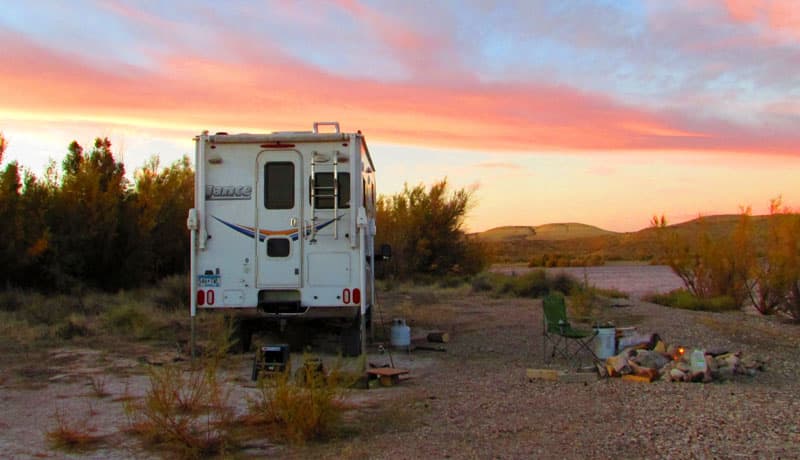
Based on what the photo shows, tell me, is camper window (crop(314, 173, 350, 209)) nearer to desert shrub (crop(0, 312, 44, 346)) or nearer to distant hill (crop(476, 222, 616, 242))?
desert shrub (crop(0, 312, 44, 346))

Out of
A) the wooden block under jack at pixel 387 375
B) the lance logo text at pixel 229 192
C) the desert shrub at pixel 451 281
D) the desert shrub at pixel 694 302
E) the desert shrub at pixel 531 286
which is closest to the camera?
the wooden block under jack at pixel 387 375

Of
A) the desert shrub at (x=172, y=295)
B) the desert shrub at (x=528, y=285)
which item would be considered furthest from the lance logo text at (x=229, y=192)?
the desert shrub at (x=528, y=285)

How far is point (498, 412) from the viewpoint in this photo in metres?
7.30

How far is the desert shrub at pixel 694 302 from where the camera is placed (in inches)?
731

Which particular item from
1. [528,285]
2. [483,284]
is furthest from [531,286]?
[483,284]

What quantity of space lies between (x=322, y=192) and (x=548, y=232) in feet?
416

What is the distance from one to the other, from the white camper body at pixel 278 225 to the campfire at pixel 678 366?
3275mm

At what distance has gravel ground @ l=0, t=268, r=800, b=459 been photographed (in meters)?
5.99

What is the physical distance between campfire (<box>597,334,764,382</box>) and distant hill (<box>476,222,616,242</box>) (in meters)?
107

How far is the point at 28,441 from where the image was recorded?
6.41m

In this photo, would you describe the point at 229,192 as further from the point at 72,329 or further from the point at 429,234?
the point at 429,234

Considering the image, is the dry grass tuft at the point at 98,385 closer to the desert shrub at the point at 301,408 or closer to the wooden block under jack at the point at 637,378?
the desert shrub at the point at 301,408

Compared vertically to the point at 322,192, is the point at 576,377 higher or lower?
lower

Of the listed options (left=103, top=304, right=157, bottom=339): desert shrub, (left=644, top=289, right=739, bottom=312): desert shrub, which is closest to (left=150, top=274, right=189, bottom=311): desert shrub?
(left=103, top=304, right=157, bottom=339): desert shrub
